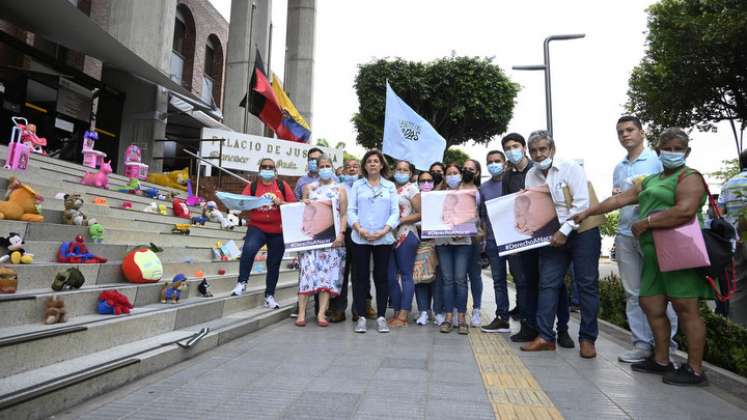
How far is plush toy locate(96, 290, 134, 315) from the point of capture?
3.71 meters

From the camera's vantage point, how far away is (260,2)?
18797 millimetres

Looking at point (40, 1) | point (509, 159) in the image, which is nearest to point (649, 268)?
point (509, 159)

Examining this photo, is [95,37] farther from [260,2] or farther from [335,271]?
[260,2]

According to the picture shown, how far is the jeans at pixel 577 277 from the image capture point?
4.16 m

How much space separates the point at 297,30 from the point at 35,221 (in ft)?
64.4

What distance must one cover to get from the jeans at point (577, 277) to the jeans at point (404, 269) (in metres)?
1.56

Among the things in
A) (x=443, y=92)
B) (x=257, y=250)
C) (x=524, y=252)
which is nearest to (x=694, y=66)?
(x=443, y=92)

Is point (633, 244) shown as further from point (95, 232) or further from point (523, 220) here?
point (95, 232)

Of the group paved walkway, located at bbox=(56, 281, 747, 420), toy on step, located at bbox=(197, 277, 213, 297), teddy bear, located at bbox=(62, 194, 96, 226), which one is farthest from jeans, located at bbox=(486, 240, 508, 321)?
teddy bear, located at bbox=(62, 194, 96, 226)

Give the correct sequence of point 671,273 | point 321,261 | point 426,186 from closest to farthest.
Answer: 1. point 671,273
2. point 321,261
3. point 426,186

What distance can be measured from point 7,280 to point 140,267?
4.16 feet

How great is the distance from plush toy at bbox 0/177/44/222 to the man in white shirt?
4.80m

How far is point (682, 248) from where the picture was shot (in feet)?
11.0

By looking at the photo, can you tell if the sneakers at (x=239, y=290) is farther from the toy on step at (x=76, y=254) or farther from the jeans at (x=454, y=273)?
the jeans at (x=454, y=273)
